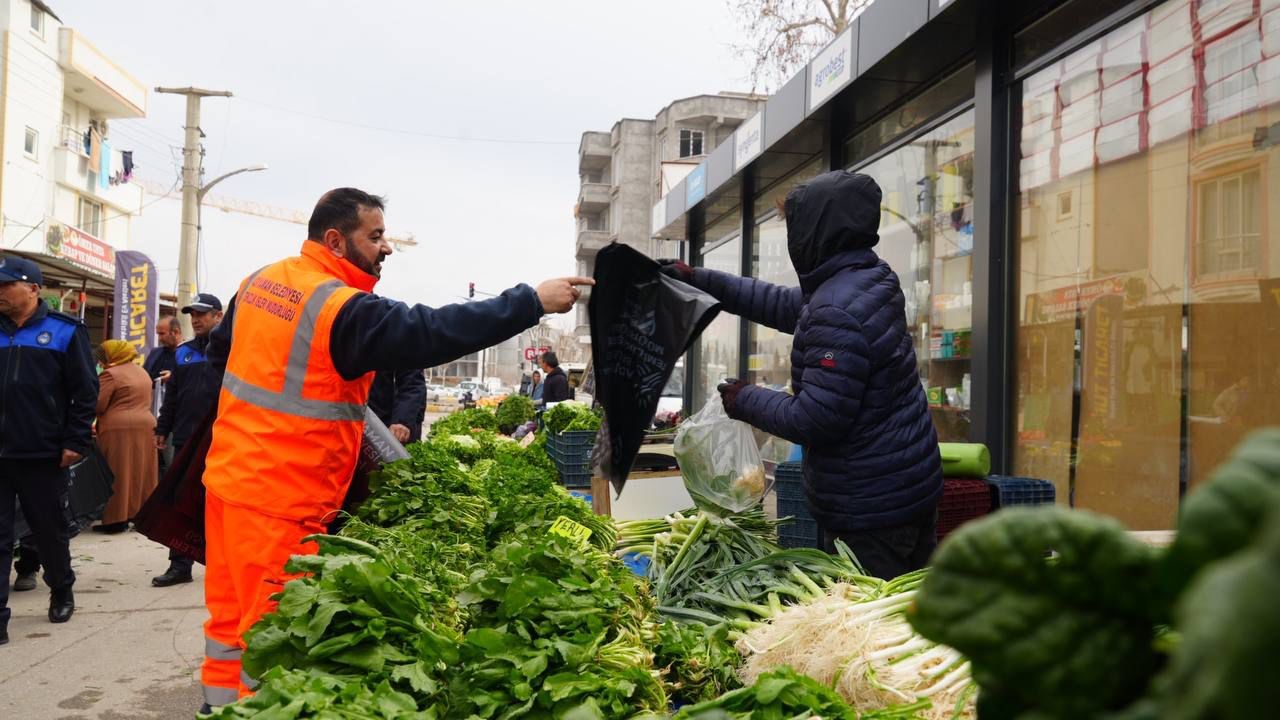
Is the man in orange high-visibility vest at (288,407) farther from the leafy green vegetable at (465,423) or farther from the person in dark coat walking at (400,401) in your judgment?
the leafy green vegetable at (465,423)

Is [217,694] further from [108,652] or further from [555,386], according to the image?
[555,386]

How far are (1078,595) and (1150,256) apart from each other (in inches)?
206

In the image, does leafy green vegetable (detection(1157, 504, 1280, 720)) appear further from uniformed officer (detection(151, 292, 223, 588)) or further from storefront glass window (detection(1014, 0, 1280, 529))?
uniformed officer (detection(151, 292, 223, 588))

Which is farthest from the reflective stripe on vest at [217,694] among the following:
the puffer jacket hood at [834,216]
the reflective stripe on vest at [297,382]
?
the puffer jacket hood at [834,216]

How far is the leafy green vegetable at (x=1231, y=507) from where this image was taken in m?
0.47

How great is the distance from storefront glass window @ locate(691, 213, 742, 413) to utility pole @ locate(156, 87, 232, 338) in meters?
15.0

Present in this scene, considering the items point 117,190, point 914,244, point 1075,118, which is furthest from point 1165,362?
point 117,190

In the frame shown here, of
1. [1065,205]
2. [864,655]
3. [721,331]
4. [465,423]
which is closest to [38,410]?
[465,423]

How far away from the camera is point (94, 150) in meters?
35.0

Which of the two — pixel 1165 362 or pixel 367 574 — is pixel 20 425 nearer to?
pixel 367 574

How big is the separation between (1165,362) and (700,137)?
43.2 meters

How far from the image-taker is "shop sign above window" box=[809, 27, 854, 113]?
7.43m

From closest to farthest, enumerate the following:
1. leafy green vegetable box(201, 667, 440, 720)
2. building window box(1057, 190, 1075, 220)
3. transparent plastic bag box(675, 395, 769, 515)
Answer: leafy green vegetable box(201, 667, 440, 720)
transparent plastic bag box(675, 395, 769, 515)
building window box(1057, 190, 1075, 220)

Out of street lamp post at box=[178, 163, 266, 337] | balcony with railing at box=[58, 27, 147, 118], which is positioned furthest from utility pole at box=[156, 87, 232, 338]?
balcony with railing at box=[58, 27, 147, 118]
